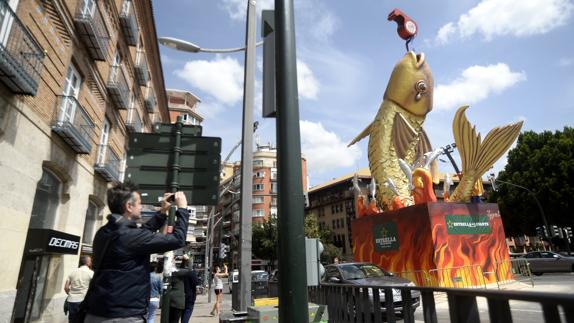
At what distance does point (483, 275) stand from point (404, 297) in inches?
533

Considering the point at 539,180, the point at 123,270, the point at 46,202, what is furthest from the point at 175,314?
the point at 539,180

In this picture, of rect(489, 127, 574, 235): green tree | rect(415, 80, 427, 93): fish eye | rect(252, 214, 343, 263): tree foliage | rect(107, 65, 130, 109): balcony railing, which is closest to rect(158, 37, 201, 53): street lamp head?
rect(107, 65, 130, 109): balcony railing

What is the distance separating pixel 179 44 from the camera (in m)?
7.59

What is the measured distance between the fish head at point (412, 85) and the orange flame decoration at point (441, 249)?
6200 mm

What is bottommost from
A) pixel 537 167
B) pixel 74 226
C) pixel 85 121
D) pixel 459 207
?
pixel 74 226

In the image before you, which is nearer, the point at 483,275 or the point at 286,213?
the point at 286,213

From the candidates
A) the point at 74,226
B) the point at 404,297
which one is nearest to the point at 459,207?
the point at 404,297

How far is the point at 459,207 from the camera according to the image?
16.3m

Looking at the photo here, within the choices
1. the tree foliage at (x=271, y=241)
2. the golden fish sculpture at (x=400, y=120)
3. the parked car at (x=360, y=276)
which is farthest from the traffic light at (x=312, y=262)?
the tree foliage at (x=271, y=241)

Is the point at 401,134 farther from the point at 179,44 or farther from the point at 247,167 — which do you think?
the point at 247,167

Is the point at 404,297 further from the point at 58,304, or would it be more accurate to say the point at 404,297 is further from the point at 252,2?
the point at 58,304

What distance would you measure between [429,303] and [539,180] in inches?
1383

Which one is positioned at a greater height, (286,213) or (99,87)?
(99,87)

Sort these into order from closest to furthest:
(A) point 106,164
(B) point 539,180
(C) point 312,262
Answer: (C) point 312,262, (A) point 106,164, (B) point 539,180
